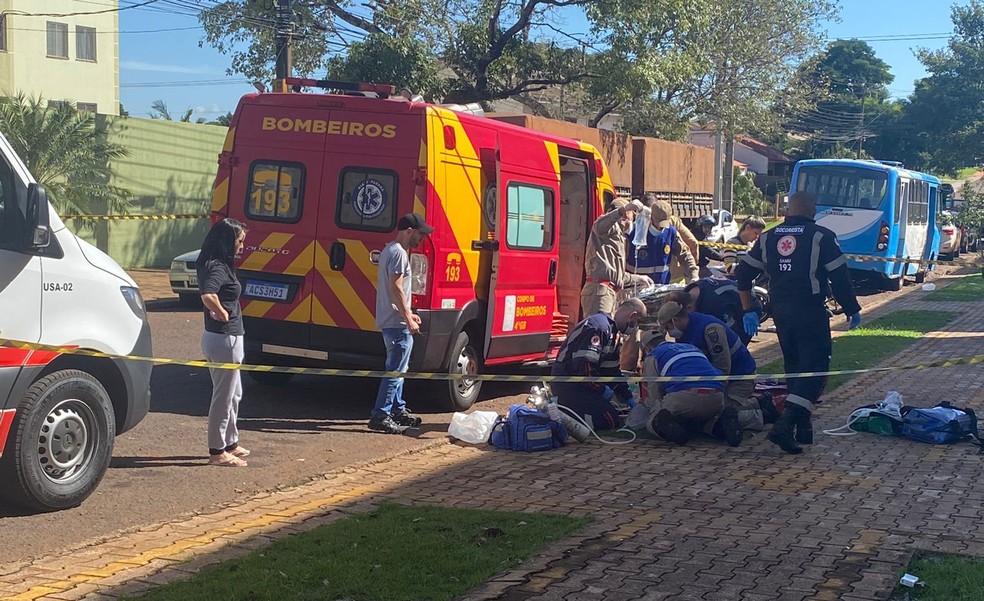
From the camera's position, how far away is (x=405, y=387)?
33.8 feet

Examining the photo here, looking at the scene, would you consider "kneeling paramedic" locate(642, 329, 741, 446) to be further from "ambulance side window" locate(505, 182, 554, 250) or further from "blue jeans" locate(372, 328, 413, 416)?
"ambulance side window" locate(505, 182, 554, 250)

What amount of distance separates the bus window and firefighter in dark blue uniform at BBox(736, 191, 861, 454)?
56.5 ft

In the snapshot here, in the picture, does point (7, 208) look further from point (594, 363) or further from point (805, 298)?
point (805, 298)

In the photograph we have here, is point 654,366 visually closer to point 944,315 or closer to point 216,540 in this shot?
point 216,540

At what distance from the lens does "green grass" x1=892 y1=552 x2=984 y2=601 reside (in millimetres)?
4816

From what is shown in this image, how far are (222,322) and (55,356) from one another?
1.35 meters

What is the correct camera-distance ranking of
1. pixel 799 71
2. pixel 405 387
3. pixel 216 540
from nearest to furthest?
pixel 216 540
pixel 405 387
pixel 799 71

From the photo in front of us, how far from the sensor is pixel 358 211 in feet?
30.6

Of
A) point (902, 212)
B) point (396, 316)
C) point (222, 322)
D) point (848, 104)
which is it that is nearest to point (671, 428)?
point (396, 316)

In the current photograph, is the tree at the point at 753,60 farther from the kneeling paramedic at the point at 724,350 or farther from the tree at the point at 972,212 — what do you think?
the kneeling paramedic at the point at 724,350

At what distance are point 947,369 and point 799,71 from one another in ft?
95.6

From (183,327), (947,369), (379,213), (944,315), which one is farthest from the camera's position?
(944,315)

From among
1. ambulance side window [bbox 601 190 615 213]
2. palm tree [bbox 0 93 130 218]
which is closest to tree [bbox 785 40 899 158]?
palm tree [bbox 0 93 130 218]

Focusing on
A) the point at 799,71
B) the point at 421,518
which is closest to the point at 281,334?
the point at 421,518
